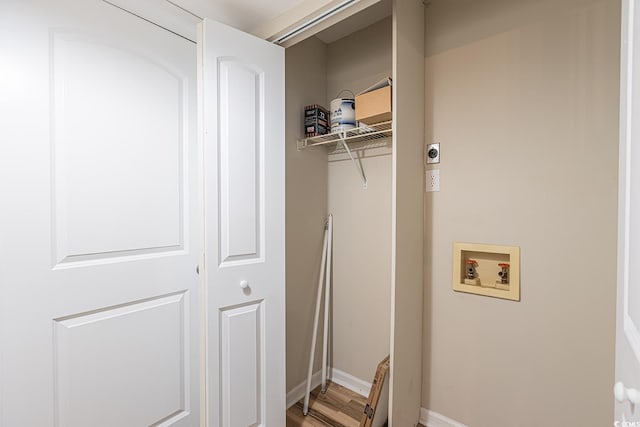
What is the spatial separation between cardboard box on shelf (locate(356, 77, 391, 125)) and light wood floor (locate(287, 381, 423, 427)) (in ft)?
5.88

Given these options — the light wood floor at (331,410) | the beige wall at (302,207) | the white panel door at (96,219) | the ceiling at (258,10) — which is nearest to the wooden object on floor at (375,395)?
the light wood floor at (331,410)

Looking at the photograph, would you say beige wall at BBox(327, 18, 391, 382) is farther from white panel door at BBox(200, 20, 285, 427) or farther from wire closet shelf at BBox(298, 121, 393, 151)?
white panel door at BBox(200, 20, 285, 427)

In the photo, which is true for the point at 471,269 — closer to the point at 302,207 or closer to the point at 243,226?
the point at 302,207

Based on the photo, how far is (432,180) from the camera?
1.69 m

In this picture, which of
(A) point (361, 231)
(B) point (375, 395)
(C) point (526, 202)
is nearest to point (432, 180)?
(C) point (526, 202)

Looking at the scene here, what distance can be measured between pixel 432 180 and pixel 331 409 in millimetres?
1577

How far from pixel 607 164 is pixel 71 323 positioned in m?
2.29

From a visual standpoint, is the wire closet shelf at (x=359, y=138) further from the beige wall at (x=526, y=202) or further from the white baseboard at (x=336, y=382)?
the white baseboard at (x=336, y=382)

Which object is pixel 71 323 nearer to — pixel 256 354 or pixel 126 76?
pixel 256 354

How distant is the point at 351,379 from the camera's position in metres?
2.06

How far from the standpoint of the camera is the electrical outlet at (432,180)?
167 centimetres

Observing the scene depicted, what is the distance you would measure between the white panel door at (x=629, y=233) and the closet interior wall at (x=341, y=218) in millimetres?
1248

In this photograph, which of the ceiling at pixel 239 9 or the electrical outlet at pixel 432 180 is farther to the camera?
the electrical outlet at pixel 432 180

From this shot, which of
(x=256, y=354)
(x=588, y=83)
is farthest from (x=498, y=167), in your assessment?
(x=256, y=354)
